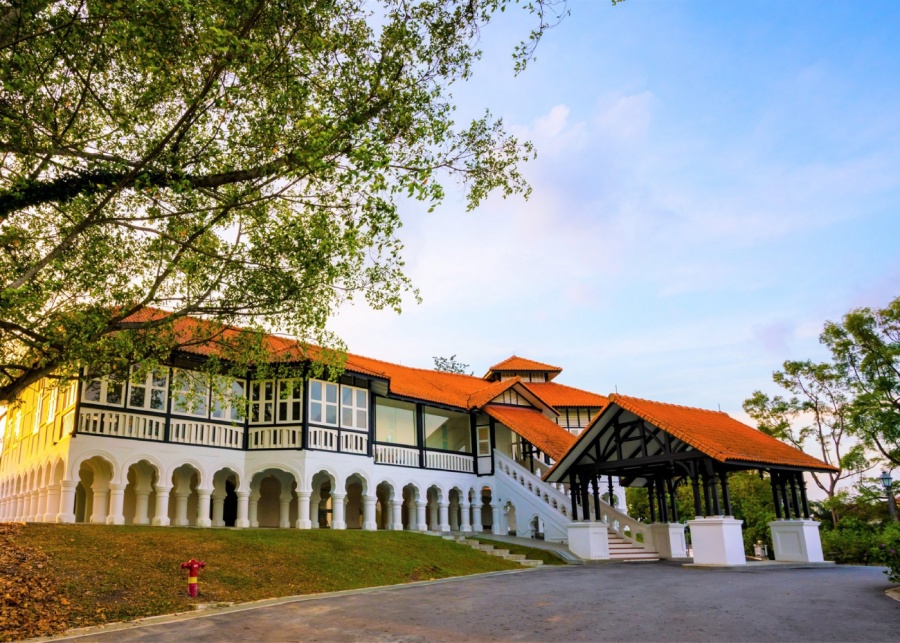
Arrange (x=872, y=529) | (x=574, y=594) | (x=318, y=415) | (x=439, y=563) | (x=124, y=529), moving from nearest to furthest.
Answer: (x=574, y=594) < (x=124, y=529) < (x=439, y=563) < (x=318, y=415) < (x=872, y=529)

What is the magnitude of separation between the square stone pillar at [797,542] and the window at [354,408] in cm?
1459

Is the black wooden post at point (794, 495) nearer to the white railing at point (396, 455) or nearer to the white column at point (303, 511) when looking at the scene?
the white railing at point (396, 455)

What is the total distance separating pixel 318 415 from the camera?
77.9 feet

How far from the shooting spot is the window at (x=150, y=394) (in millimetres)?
20781

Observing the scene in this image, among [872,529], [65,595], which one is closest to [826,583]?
[65,595]

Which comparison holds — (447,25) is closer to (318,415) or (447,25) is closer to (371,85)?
(371,85)

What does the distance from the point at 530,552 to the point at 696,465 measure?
21.9 ft

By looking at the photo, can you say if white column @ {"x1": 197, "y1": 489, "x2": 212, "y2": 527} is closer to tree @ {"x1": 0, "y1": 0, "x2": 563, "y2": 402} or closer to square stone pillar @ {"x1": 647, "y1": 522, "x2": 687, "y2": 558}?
tree @ {"x1": 0, "y1": 0, "x2": 563, "y2": 402}

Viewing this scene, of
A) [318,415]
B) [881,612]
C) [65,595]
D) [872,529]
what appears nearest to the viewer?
[881,612]

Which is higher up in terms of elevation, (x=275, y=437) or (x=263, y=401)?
(x=263, y=401)

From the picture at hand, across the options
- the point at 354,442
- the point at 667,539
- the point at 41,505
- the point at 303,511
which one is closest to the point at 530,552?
the point at 667,539

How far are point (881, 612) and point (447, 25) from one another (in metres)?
11.8

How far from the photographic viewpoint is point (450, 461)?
29.1 metres

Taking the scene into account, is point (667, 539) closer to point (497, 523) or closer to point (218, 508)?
point (497, 523)
